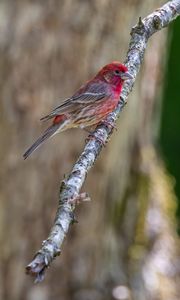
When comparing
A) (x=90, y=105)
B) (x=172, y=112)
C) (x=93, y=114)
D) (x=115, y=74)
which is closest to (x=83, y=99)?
(x=90, y=105)

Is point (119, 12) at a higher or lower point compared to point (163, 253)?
higher

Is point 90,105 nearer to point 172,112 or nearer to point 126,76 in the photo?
point 126,76

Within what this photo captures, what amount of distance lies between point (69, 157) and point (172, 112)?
3.09 metres

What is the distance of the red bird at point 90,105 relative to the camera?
179 inches

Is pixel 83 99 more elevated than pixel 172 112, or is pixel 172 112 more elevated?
pixel 172 112

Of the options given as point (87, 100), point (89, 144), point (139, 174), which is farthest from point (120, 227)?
point (89, 144)

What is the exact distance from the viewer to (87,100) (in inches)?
195

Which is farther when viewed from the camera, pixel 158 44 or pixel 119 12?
pixel 158 44

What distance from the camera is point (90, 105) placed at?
4926mm

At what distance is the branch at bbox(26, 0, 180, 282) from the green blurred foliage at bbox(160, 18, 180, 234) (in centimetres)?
519

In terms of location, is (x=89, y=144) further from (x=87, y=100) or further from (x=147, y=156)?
(x=147, y=156)

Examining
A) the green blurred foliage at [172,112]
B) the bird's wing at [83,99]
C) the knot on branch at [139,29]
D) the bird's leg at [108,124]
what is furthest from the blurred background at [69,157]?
the knot on branch at [139,29]

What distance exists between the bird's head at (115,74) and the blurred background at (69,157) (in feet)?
6.09

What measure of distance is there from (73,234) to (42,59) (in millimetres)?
1456
